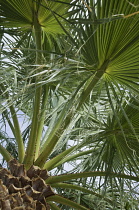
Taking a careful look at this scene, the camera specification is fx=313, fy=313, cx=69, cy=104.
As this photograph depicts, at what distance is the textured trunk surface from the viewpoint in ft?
4.57

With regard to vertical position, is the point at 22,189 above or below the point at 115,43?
below

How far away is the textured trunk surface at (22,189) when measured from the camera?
4.57ft

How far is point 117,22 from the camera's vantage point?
4.87 feet

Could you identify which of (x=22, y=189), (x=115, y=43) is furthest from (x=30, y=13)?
(x=22, y=189)

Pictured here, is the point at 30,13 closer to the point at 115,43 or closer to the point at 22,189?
the point at 115,43

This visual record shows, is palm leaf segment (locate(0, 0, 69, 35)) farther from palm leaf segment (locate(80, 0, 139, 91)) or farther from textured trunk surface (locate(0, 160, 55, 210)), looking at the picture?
textured trunk surface (locate(0, 160, 55, 210))

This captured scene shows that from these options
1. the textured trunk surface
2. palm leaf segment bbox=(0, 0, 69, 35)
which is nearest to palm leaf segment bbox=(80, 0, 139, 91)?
→ palm leaf segment bbox=(0, 0, 69, 35)

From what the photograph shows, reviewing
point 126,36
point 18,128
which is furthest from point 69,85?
point 126,36

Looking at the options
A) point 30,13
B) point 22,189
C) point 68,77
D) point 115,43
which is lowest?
point 22,189

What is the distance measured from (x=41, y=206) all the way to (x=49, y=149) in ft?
1.40

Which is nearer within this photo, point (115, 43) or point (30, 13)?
point (115, 43)

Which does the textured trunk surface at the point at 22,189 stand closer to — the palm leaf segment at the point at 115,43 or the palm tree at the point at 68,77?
the palm tree at the point at 68,77

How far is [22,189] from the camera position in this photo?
1.49 m

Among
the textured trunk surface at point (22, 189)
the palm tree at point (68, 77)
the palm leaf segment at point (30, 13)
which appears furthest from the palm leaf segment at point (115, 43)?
the textured trunk surface at point (22, 189)
